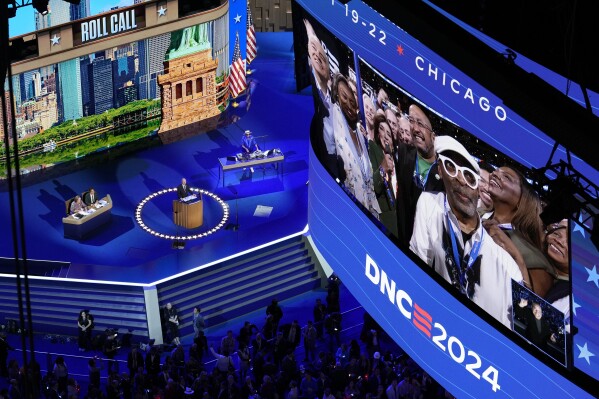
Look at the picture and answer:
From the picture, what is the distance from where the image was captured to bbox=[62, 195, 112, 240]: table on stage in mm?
25891

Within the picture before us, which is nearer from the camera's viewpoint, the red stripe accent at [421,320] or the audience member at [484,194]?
the audience member at [484,194]

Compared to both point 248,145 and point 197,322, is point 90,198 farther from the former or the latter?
point 197,322

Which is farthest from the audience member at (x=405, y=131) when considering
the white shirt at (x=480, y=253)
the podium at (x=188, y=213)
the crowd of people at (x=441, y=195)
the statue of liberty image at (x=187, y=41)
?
the statue of liberty image at (x=187, y=41)

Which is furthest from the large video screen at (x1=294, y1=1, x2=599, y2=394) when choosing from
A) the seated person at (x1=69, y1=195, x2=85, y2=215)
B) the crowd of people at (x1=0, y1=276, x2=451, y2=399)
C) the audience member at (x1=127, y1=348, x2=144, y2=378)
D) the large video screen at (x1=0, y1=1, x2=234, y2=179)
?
the large video screen at (x1=0, y1=1, x2=234, y2=179)

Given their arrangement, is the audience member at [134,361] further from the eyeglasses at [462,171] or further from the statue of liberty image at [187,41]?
the statue of liberty image at [187,41]

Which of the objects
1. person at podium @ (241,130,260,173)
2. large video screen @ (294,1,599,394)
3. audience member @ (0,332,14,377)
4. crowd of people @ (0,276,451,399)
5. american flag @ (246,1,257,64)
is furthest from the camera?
american flag @ (246,1,257,64)

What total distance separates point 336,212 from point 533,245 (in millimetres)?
5563

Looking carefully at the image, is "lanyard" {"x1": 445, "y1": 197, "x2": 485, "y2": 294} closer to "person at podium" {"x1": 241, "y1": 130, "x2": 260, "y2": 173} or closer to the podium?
the podium

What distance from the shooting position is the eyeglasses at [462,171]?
51.5 feet

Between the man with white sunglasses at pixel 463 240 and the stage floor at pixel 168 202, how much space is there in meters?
9.08

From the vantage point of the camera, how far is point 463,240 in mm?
16578

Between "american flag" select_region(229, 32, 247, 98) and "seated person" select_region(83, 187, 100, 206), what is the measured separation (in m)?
6.61

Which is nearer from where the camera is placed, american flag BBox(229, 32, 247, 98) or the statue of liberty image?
the statue of liberty image

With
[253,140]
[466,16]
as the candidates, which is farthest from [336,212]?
[253,140]
